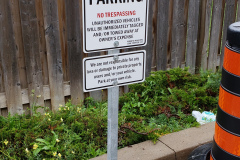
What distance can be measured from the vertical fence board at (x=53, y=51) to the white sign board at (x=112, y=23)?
1847 millimetres

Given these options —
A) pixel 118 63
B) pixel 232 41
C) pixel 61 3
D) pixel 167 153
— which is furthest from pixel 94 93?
pixel 232 41

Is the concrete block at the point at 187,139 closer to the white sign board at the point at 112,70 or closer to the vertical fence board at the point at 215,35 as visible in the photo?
the white sign board at the point at 112,70

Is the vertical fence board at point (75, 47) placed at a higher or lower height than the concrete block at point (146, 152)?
higher

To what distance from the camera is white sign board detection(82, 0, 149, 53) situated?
2.11 meters

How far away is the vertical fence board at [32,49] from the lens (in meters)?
3.72

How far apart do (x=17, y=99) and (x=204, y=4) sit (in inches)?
125

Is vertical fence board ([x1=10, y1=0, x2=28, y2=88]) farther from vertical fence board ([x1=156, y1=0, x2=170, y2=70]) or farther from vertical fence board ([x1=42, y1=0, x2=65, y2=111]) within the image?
vertical fence board ([x1=156, y1=0, x2=170, y2=70])

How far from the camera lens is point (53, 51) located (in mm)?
3986

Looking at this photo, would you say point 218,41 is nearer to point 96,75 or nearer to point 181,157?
point 181,157

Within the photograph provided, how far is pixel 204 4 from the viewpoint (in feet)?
16.7

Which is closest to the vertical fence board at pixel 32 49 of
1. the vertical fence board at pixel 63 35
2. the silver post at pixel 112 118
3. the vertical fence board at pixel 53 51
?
the vertical fence board at pixel 53 51

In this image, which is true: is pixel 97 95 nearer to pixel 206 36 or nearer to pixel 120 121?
pixel 120 121

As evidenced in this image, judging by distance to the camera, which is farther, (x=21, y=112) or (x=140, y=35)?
(x=21, y=112)

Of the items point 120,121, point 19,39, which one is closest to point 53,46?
point 19,39
